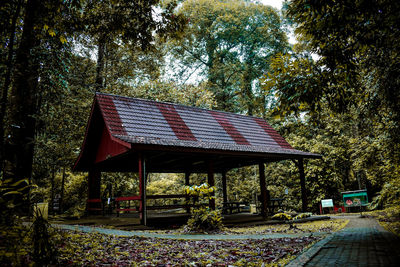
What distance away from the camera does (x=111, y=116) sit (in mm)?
10844

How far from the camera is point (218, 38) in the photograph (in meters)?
30.1

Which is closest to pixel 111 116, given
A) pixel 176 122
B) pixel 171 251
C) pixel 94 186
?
pixel 176 122

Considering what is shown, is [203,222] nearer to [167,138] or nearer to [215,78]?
[167,138]

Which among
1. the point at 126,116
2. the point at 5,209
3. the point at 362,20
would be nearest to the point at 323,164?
the point at 126,116

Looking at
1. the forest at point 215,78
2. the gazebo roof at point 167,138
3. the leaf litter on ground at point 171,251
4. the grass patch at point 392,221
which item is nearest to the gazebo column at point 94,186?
the gazebo roof at point 167,138

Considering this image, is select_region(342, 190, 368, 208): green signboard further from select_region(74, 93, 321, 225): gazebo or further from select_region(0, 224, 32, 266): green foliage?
select_region(0, 224, 32, 266): green foliage

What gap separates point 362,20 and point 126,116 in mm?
8858

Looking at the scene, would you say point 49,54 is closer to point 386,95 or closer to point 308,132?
point 386,95

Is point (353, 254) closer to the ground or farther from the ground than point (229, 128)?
closer to the ground

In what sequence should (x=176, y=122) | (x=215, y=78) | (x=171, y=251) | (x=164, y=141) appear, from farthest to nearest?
1. (x=215, y=78)
2. (x=176, y=122)
3. (x=164, y=141)
4. (x=171, y=251)

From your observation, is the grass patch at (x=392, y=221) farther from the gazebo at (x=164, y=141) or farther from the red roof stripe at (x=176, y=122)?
the red roof stripe at (x=176, y=122)

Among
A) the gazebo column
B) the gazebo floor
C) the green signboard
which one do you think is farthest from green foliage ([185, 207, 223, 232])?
the green signboard

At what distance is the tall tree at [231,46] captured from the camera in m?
28.1

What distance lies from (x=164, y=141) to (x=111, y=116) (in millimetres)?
2657
